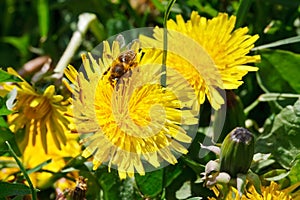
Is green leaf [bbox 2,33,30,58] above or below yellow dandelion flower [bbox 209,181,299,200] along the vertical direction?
below

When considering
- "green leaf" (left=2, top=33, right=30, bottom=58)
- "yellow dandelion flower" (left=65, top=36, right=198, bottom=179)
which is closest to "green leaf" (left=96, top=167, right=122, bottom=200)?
"yellow dandelion flower" (left=65, top=36, right=198, bottom=179)

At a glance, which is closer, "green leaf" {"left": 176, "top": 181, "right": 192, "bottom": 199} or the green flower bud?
the green flower bud

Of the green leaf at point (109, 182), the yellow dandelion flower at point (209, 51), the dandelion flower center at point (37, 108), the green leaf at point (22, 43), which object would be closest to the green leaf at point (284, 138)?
the yellow dandelion flower at point (209, 51)

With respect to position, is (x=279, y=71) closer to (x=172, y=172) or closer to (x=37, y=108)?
(x=172, y=172)

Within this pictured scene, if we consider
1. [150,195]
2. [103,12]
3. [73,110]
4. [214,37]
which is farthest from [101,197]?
[103,12]

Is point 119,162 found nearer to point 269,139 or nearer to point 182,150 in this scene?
point 182,150

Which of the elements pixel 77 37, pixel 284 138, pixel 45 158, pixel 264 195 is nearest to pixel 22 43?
pixel 77 37

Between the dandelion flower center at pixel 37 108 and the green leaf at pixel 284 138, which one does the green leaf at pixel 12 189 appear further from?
the green leaf at pixel 284 138

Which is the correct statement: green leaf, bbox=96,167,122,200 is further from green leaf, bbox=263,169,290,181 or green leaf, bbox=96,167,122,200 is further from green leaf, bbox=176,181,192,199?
green leaf, bbox=263,169,290,181
